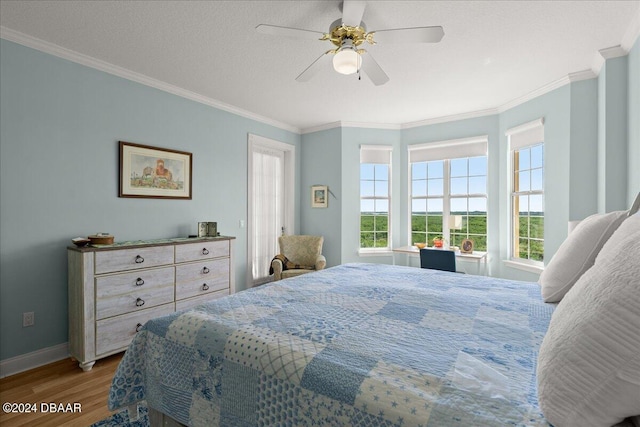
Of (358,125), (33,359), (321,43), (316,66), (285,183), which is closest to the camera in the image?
(316,66)

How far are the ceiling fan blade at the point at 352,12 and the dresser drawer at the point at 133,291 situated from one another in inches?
106

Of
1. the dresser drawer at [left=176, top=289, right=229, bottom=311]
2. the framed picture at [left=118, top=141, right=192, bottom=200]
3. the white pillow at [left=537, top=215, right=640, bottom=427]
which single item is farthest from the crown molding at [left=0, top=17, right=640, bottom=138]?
the white pillow at [left=537, top=215, right=640, bottom=427]

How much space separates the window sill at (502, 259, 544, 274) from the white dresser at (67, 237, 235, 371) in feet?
12.9

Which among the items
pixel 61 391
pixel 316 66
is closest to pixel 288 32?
pixel 316 66

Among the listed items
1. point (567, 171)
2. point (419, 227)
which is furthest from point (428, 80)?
point (419, 227)

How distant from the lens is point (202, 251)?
337cm

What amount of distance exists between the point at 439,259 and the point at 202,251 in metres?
2.74

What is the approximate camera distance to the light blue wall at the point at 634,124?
2.50 metres

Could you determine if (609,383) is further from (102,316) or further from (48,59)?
(48,59)

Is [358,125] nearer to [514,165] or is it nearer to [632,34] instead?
[514,165]

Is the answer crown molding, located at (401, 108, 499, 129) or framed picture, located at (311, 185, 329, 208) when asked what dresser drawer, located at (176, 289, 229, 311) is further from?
crown molding, located at (401, 108, 499, 129)

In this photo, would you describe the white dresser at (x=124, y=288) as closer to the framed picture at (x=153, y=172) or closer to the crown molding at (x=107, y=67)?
the framed picture at (x=153, y=172)

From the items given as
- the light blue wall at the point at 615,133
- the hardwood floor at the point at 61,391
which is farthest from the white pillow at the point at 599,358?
the light blue wall at the point at 615,133

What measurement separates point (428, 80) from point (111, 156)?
3459mm
